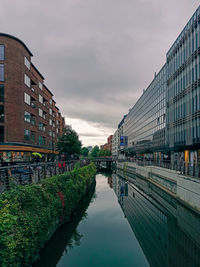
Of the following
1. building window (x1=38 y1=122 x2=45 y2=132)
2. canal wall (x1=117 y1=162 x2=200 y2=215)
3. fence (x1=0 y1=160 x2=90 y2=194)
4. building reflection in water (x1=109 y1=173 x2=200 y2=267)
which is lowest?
building reflection in water (x1=109 y1=173 x2=200 y2=267)

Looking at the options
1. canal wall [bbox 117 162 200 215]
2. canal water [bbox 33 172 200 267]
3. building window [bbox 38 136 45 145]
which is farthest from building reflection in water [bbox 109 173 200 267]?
building window [bbox 38 136 45 145]

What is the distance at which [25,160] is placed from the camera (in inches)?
1726

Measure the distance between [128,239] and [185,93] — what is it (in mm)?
31641

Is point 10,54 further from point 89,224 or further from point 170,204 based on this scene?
point 170,204

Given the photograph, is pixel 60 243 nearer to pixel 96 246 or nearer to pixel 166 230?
pixel 96 246

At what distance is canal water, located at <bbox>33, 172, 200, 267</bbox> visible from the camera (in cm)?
1244

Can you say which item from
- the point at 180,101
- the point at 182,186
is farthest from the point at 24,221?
the point at 180,101

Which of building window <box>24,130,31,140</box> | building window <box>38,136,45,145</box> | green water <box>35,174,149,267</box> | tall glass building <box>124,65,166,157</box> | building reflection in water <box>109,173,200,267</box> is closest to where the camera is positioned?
green water <box>35,174,149,267</box>

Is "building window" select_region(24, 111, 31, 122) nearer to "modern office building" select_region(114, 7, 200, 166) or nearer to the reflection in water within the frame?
the reflection in water

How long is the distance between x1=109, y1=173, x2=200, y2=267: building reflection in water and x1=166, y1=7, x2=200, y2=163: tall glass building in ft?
47.0

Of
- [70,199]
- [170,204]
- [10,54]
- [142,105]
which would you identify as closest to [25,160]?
[10,54]

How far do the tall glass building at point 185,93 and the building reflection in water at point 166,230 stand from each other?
14339mm

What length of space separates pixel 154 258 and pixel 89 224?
7.58 m

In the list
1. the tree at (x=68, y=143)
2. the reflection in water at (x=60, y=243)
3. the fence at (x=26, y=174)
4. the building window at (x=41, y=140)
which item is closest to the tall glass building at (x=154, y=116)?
the tree at (x=68, y=143)
